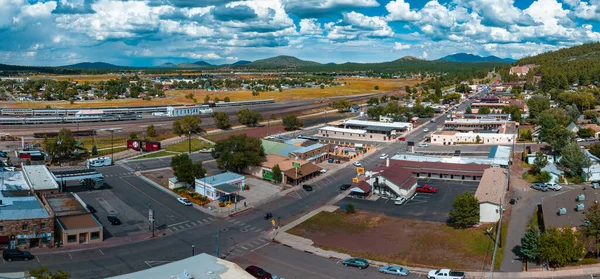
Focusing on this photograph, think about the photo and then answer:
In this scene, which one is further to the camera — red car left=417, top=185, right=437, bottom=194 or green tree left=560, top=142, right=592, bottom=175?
green tree left=560, top=142, right=592, bottom=175

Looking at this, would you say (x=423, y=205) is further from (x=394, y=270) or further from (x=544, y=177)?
(x=544, y=177)

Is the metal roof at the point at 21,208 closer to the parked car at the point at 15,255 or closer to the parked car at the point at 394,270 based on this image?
the parked car at the point at 15,255

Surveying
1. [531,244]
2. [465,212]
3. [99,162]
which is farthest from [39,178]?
[531,244]

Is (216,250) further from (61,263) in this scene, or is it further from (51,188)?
(51,188)

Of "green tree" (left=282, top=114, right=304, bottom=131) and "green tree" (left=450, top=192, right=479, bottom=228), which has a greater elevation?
"green tree" (left=282, top=114, right=304, bottom=131)

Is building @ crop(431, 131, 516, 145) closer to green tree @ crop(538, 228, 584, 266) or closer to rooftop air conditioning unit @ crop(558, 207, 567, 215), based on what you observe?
rooftop air conditioning unit @ crop(558, 207, 567, 215)

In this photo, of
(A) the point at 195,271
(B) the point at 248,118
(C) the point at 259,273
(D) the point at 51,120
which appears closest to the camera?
(A) the point at 195,271

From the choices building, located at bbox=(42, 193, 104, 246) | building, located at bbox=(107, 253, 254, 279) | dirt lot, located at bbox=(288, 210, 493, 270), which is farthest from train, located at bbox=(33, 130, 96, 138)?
building, located at bbox=(107, 253, 254, 279)

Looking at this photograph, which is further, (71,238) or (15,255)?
(71,238)
